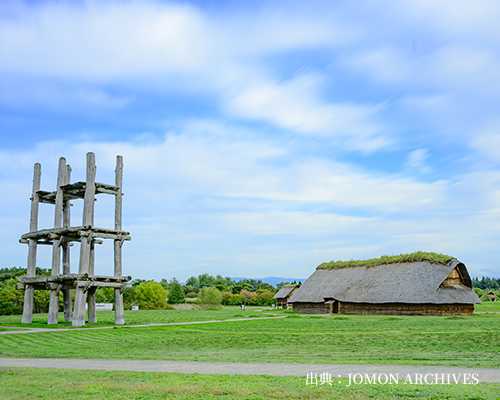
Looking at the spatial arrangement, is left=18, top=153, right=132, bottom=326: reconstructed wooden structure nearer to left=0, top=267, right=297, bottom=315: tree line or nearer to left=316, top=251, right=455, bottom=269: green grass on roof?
left=0, top=267, right=297, bottom=315: tree line

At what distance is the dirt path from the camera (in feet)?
32.0

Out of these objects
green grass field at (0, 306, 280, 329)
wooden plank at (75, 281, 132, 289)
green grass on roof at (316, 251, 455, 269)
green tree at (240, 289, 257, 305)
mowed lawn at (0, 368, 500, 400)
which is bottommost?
green tree at (240, 289, 257, 305)

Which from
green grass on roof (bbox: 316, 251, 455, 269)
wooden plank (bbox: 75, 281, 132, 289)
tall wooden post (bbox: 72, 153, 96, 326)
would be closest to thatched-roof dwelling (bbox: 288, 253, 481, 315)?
green grass on roof (bbox: 316, 251, 455, 269)

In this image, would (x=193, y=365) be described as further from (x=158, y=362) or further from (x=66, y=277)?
(x=66, y=277)

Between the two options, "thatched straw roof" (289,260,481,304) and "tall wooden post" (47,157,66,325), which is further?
"thatched straw roof" (289,260,481,304)

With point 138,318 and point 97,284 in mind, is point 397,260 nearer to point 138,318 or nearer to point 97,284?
point 138,318

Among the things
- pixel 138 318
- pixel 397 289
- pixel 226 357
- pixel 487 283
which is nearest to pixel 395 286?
pixel 397 289

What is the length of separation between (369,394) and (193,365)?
5606mm

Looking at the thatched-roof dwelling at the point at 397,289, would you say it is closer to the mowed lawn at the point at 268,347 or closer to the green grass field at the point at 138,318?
the green grass field at the point at 138,318

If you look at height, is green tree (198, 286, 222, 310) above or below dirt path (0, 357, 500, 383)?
below

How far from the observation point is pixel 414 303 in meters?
40.2

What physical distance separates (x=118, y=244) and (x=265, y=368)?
69.7 ft

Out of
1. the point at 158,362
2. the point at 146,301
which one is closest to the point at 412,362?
the point at 158,362

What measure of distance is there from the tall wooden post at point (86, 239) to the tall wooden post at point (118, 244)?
77.1 inches
